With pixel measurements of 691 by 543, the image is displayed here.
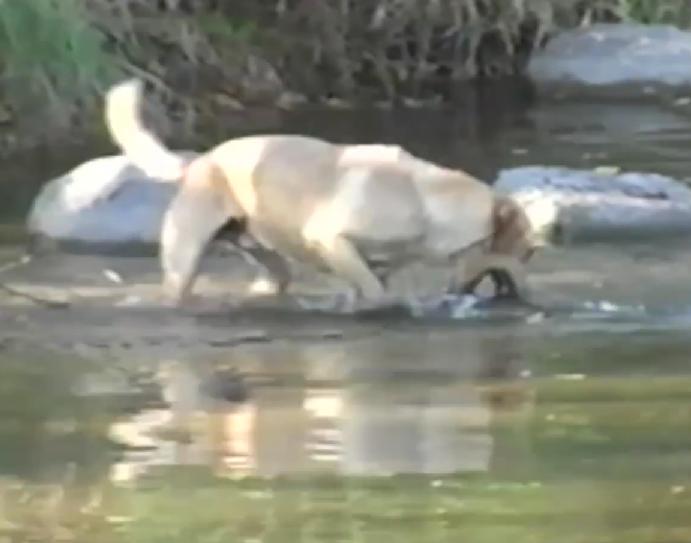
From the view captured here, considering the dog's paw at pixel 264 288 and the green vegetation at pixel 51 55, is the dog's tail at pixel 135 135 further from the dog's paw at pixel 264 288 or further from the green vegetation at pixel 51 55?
the green vegetation at pixel 51 55

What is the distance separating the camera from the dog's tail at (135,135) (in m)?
8.32

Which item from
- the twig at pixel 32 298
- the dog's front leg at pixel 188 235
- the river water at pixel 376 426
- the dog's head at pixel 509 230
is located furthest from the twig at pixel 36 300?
the dog's head at pixel 509 230

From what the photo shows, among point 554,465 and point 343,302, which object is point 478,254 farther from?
point 554,465

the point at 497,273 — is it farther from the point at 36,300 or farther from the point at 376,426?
the point at 376,426

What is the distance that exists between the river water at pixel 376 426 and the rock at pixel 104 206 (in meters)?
0.72

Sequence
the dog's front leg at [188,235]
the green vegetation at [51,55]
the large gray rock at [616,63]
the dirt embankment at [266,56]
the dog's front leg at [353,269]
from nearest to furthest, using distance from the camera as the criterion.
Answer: the dog's front leg at [353,269], the dog's front leg at [188,235], the green vegetation at [51,55], the dirt embankment at [266,56], the large gray rock at [616,63]

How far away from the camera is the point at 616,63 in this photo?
16812 mm

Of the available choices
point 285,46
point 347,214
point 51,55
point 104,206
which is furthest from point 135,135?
point 285,46

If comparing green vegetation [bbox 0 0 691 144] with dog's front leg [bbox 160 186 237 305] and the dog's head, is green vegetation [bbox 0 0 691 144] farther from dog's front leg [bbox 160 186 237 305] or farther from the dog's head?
the dog's head

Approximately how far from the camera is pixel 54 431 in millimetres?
5645

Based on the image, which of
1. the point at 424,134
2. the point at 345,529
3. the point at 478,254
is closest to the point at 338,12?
the point at 424,134

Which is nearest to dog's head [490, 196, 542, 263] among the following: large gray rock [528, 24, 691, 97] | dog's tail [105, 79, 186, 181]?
dog's tail [105, 79, 186, 181]

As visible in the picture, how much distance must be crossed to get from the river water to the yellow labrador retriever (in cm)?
27

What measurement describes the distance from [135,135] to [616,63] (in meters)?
8.95
